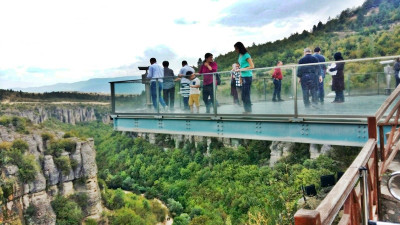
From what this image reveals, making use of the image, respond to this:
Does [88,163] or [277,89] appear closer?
[277,89]

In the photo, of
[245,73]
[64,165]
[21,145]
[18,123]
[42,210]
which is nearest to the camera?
[245,73]

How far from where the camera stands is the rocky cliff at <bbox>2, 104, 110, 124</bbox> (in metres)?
88.2

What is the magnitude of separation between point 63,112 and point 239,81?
91.7 m

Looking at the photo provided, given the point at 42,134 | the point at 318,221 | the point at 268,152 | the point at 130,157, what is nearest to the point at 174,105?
the point at 318,221

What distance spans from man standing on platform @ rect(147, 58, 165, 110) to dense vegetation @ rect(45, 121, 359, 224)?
508 inches

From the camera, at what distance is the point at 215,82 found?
29.1ft

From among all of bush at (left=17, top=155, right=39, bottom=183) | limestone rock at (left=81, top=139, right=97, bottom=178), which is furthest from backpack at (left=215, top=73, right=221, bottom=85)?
limestone rock at (left=81, top=139, right=97, bottom=178)

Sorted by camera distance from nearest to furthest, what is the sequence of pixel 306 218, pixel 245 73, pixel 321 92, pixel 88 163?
1. pixel 306 218
2. pixel 321 92
3. pixel 245 73
4. pixel 88 163

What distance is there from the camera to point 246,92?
27.4 ft

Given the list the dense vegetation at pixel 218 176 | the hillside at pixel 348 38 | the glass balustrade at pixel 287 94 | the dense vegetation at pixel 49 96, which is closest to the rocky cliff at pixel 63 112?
the dense vegetation at pixel 49 96

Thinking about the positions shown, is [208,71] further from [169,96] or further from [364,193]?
[364,193]

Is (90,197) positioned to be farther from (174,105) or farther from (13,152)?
(174,105)

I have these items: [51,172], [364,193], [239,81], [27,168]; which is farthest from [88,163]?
[364,193]

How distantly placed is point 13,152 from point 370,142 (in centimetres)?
4735
